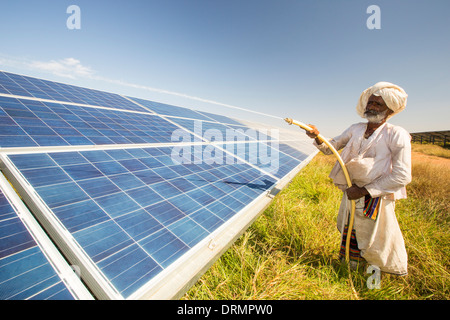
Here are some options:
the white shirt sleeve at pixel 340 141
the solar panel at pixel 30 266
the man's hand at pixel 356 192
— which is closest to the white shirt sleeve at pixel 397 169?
the man's hand at pixel 356 192

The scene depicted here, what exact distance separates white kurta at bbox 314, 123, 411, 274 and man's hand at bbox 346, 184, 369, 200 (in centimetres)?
11

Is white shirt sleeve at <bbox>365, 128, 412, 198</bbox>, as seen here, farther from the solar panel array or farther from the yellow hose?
the solar panel array

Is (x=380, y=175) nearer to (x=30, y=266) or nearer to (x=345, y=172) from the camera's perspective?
(x=345, y=172)

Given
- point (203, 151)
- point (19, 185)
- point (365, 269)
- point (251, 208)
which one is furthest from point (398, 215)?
point (19, 185)

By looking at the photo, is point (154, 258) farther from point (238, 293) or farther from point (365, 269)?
point (365, 269)

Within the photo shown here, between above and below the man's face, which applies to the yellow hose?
below

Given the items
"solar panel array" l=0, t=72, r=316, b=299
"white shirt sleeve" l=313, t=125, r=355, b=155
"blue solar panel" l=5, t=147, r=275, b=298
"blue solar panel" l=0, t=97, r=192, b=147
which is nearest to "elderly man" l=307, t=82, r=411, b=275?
"white shirt sleeve" l=313, t=125, r=355, b=155

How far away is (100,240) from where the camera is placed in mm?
1847

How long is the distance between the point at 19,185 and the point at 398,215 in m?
7.65

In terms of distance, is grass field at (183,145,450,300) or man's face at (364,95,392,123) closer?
grass field at (183,145,450,300)

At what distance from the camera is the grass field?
2.66 meters

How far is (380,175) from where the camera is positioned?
9.71 ft

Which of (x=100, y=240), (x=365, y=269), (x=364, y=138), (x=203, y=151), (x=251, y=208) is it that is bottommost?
(x=365, y=269)

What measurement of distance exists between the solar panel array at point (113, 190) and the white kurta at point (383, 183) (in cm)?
175
